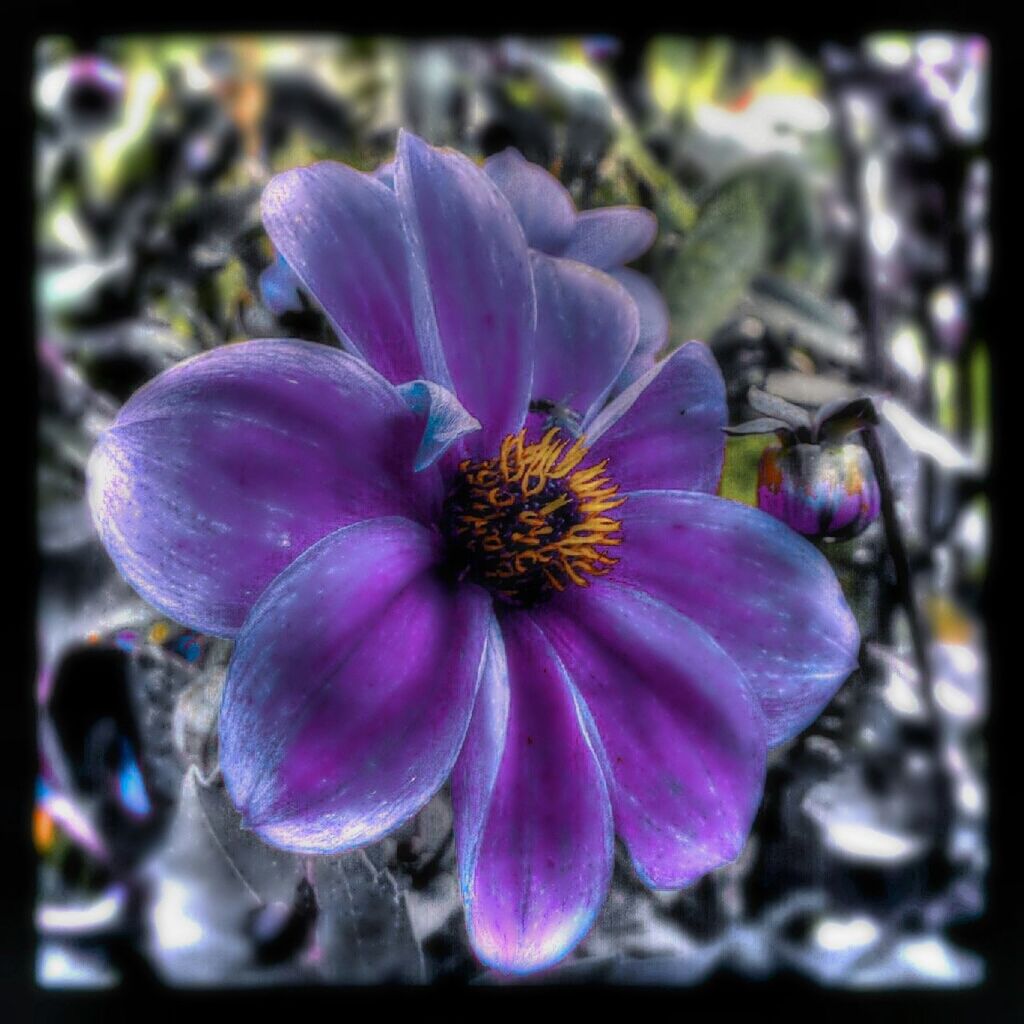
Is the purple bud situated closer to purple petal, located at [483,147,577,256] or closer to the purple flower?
the purple flower

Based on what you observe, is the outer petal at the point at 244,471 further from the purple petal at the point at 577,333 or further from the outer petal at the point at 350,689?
the purple petal at the point at 577,333

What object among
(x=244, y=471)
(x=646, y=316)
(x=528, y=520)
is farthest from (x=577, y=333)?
(x=244, y=471)

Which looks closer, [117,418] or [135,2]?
[117,418]

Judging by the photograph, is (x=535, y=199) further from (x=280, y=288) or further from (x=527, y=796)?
(x=527, y=796)

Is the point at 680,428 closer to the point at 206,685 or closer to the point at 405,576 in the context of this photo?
the point at 405,576

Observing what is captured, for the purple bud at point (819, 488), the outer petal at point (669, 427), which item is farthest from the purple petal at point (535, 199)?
the purple bud at point (819, 488)

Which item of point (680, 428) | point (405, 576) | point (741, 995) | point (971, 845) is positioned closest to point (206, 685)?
point (405, 576)

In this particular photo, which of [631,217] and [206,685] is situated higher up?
[631,217]
